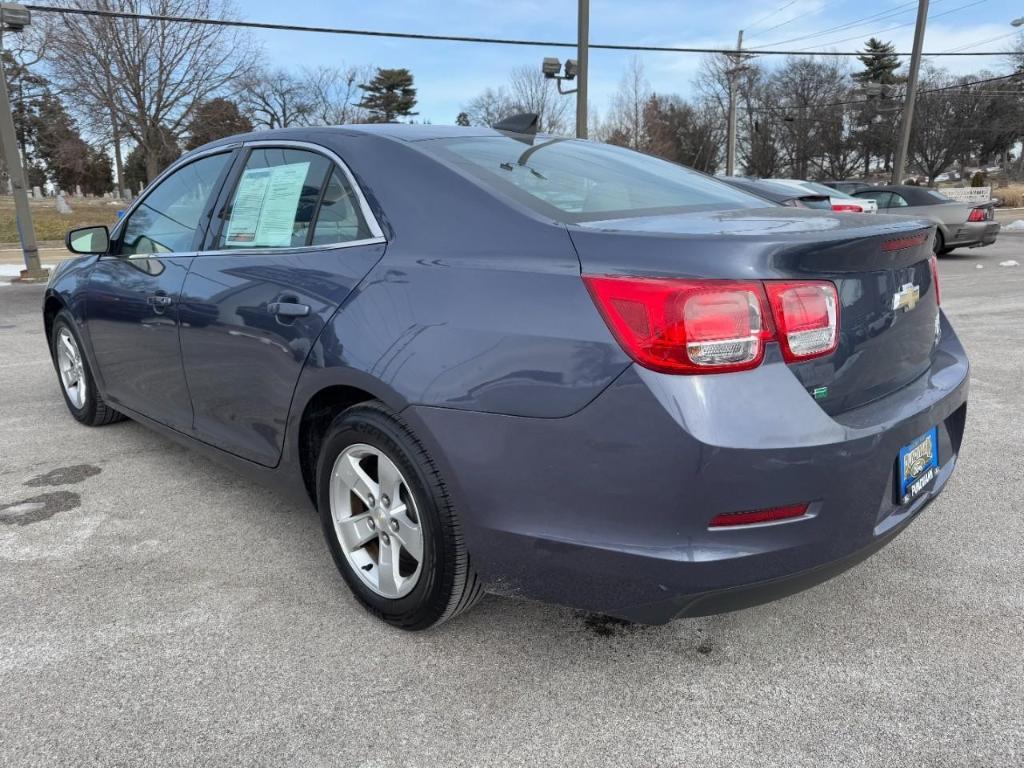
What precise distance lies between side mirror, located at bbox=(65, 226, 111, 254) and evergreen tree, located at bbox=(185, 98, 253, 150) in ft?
89.9

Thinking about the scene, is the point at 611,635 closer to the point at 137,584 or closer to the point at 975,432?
the point at 137,584

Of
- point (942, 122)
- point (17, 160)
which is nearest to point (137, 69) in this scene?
point (17, 160)

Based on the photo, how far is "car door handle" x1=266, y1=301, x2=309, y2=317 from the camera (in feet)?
8.08

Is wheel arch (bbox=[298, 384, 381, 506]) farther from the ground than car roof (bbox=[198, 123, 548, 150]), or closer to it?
closer to it

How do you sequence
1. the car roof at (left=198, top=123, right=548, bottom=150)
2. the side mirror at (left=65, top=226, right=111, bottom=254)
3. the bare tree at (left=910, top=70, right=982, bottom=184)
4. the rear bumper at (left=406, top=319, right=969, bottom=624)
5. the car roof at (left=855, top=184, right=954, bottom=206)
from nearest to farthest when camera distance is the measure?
the rear bumper at (left=406, top=319, right=969, bottom=624) → the car roof at (left=198, top=123, right=548, bottom=150) → the side mirror at (left=65, top=226, right=111, bottom=254) → the car roof at (left=855, top=184, right=954, bottom=206) → the bare tree at (left=910, top=70, right=982, bottom=184)

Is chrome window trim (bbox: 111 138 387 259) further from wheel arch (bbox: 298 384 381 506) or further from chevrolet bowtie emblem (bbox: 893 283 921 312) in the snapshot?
chevrolet bowtie emblem (bbox: 893 283 921 312)

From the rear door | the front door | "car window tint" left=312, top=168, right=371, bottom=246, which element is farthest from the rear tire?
"car window tint" left=312, top=168, right=371, bottom=246

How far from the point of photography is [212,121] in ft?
98.7

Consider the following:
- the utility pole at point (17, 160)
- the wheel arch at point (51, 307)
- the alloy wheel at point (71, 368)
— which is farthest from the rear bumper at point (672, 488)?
the utility pole at point (17, 160)

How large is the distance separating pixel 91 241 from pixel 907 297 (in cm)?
357

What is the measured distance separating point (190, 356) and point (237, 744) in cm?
163

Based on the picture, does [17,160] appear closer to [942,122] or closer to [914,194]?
[914,194]

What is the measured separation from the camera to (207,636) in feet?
7.85

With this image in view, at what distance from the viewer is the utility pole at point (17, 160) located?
12203 millimetres
